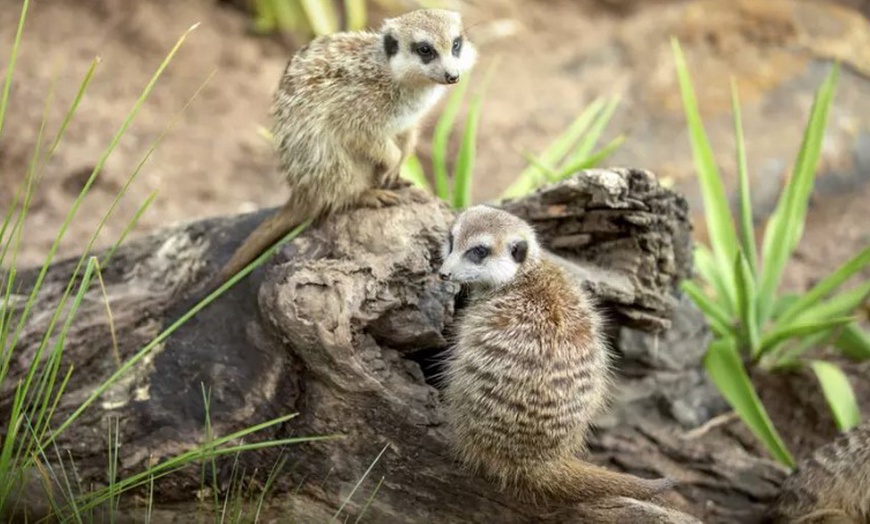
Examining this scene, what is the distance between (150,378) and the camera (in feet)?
7.34

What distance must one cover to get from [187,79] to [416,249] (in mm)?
2894

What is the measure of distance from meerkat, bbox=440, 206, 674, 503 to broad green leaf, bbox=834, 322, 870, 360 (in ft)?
4.32

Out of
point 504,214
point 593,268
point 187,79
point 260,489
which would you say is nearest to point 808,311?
point 593,268

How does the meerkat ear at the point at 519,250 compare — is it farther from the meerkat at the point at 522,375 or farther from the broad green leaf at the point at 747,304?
Answer: the broad green leaf at the point at 747,304

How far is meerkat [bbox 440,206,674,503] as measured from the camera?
190 cm

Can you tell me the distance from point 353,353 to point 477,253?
1.12 feet

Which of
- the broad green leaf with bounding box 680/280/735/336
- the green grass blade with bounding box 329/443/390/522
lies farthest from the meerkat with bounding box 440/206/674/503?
the broad green leaf with bounding box 680/280/735/336

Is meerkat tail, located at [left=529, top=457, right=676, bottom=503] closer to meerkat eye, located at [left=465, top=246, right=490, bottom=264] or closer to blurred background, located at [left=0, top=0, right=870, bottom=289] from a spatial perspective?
meerkat eye, located at [left=465, top=246, right=490, bottom=264]

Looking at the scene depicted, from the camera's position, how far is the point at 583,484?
1.94 m

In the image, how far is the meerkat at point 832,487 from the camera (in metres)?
2.23

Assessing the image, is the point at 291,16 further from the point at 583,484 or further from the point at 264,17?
the point at 583,484

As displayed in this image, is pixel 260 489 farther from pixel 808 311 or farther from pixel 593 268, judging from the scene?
pixel 808 311

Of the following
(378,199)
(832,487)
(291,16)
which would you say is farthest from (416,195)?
(291,16)

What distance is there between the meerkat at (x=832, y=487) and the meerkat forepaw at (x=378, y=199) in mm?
1202
